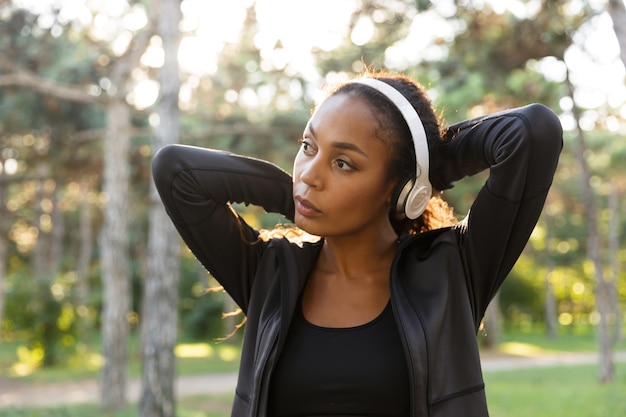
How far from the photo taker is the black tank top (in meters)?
1.77

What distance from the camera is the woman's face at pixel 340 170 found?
6.11 feet

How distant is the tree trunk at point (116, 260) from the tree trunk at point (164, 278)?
306cm

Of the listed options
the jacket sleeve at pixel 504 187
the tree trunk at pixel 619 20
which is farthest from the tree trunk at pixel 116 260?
the jacket sleeve at pixel 504 187

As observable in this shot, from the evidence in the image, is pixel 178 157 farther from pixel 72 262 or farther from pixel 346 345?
pixel 72 262

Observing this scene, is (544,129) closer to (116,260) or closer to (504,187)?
(504,187)

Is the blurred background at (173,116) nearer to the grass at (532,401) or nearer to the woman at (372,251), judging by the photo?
the grass at (532,401)

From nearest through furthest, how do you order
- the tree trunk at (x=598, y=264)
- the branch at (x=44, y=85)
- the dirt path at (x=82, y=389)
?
the branch at (x=44, y=85)
the tree trunk at (x=598, y=264)
the dirt path at (x=82, y=389)

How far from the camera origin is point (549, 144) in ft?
5.96

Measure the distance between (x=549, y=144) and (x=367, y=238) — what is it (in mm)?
499

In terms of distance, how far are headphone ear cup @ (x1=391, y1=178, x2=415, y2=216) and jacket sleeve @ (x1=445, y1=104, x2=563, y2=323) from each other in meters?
0.15

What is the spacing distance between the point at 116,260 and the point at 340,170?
434 inches

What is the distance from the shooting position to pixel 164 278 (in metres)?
9.29

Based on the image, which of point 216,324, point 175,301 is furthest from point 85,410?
point 216,324

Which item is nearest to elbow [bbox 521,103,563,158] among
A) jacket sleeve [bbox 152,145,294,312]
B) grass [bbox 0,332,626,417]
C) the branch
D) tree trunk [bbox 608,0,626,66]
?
jacket sleeve [bbox 152,145,294,312]
